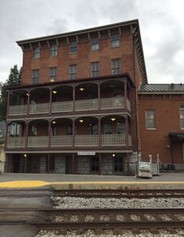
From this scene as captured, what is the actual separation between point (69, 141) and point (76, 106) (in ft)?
11.3

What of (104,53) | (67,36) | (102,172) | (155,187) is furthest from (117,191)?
(67,36)

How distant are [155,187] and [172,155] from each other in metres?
12.3

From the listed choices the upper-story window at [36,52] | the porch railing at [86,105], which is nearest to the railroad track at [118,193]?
the porch railing at [86,105]

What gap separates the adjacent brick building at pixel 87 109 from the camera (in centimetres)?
2178

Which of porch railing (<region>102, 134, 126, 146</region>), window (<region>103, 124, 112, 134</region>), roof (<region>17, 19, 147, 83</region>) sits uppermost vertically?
roof (<region>17, 19, 147, 83</region>)

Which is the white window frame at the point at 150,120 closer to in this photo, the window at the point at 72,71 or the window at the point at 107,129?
the window at the point at 107,129

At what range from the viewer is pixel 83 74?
86.3 ft

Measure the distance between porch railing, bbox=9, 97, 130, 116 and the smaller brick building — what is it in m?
4.01

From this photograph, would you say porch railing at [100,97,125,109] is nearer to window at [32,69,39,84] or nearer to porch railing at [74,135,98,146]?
porch railing at [74,135,98,146]

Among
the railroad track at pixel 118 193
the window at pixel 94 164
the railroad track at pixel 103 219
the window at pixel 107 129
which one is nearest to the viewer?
the railroad track at pixel 103 219

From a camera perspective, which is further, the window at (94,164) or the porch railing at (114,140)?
the window at (94,164)

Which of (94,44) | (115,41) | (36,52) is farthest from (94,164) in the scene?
(36,52)

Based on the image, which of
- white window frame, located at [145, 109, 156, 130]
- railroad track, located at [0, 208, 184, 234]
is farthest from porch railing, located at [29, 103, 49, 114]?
railroad track, located at [0, 208, 184, 234]

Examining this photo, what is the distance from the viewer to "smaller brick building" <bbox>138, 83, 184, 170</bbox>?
24062 mm
